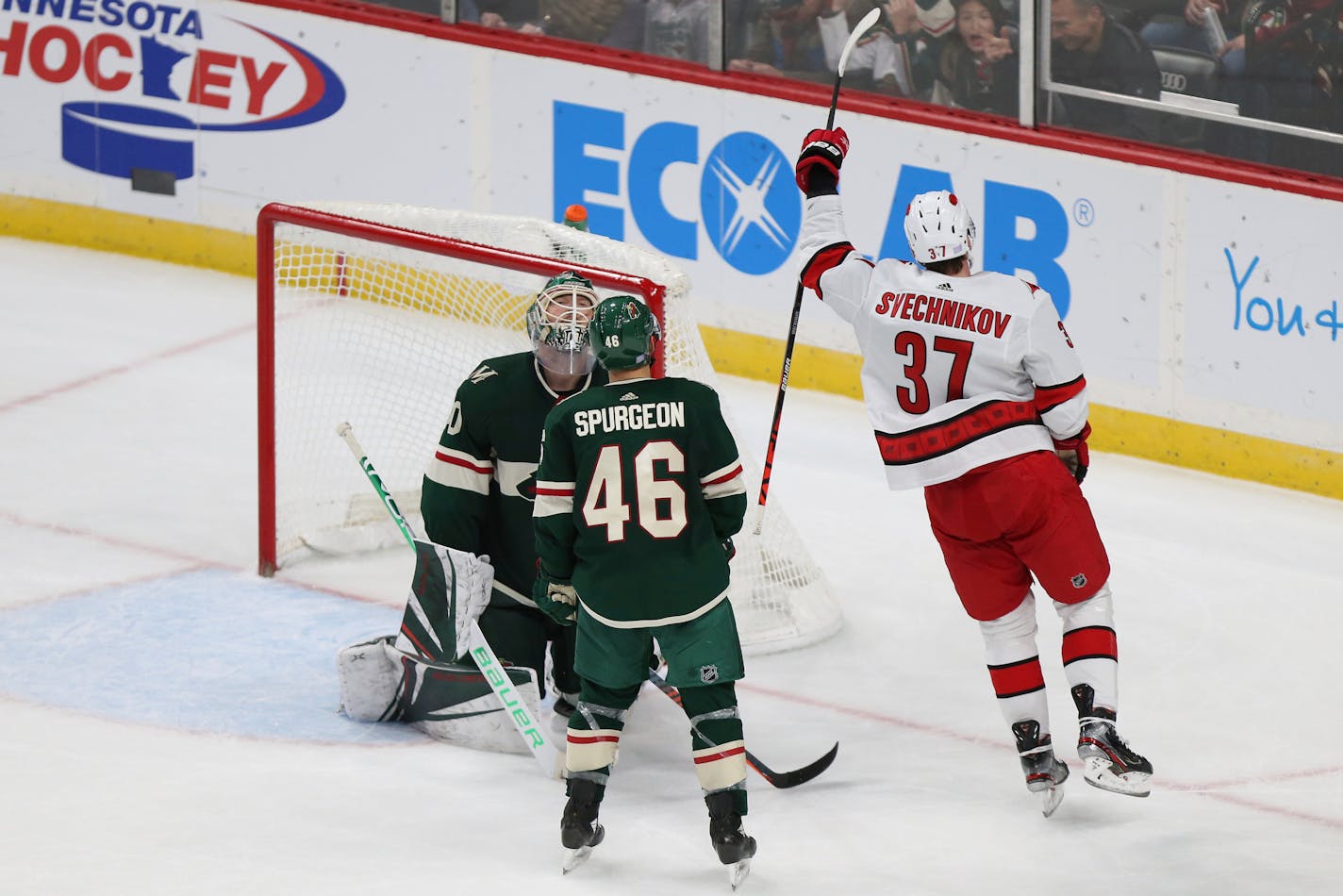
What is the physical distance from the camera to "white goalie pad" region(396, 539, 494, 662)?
491 cm

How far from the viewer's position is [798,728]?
5312mm

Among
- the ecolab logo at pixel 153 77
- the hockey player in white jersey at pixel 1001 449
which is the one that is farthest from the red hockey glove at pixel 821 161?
the ecolab logo at pixel 153 77

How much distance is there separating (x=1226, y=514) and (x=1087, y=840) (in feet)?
7.91

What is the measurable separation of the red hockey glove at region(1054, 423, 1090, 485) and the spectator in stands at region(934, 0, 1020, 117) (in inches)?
113

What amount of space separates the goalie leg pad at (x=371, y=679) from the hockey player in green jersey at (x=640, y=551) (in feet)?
2.79

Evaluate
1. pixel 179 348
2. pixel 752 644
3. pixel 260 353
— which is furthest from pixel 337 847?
pixel 179 348

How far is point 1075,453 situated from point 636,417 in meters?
1.02

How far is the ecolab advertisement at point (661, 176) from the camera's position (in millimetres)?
6934

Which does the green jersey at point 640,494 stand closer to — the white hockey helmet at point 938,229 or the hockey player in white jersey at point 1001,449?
the hockey player in white jersey at point 1001,449

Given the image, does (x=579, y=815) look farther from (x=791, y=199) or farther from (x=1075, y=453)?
(x=791, y=199)

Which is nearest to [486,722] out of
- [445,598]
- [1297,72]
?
[445,598]

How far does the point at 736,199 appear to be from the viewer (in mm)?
7863

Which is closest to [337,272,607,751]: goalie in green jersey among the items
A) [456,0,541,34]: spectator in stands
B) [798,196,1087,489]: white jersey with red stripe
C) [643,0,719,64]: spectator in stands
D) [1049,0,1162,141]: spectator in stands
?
[798,196,1087,489]: white jersey with red stripe

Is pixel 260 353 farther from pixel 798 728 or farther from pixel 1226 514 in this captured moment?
pixel 1226 514
